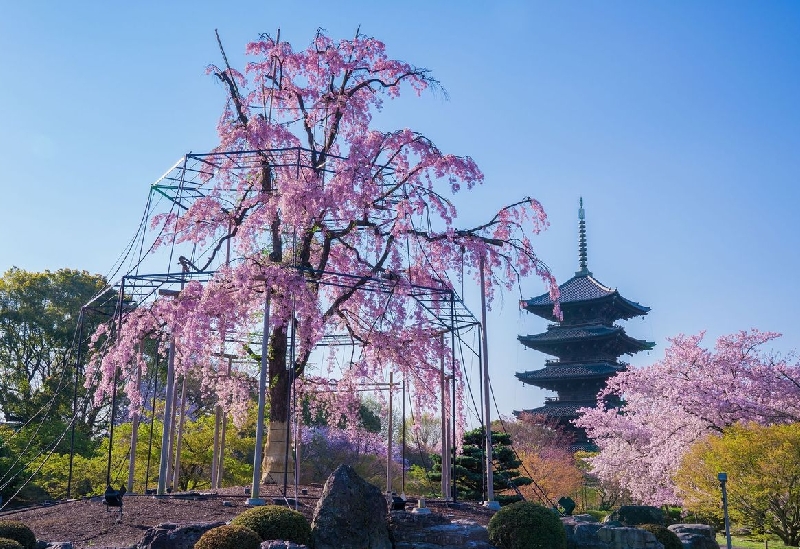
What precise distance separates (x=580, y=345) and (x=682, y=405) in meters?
22.1

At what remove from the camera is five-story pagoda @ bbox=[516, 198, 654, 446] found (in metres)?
43.2

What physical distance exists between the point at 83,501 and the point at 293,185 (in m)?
7.14

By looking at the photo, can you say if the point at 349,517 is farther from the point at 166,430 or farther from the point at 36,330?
the point at 36,330

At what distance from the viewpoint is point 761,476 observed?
17.5m

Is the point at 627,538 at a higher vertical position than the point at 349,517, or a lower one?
lower

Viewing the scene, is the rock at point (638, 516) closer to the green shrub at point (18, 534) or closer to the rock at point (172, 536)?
the rock at point (172, 536)

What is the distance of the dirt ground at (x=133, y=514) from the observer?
34.3 ft

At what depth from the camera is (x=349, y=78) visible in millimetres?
17250

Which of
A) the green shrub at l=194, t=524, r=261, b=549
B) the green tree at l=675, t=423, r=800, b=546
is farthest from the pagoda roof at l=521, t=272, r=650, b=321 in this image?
the green shrub at l=194, t=524, r=261, b=549

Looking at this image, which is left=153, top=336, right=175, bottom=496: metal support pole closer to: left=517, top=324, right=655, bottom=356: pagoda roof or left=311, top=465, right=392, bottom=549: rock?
left=311, top=465, right=392, bottom=549: rock

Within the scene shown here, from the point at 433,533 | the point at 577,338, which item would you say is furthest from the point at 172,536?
the point at 577,338

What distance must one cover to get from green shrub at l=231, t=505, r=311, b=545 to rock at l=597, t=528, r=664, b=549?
5347mm

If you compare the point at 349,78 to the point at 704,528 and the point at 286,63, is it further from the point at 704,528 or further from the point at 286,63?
the point at 704,528

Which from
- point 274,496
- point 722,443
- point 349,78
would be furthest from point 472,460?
point 349,78
